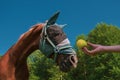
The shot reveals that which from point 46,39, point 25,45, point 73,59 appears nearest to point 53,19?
point 46,39

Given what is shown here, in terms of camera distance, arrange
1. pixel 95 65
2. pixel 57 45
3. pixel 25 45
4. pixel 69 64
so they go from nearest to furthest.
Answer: pixel 69 64 < pixel 57 45 < pixel 25 45 < pixel 95 65

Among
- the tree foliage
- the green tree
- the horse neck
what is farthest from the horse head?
the green tree

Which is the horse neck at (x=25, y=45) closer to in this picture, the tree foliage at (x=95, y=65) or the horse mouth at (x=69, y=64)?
the horse mouth at (x=69, y=64)

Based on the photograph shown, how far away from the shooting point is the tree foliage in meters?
49.6

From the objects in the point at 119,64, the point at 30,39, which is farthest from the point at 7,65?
the point at 119,64

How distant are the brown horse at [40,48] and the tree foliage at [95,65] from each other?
38002mm

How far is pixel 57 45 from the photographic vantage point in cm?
885

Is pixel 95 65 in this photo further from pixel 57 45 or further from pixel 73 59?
pixel 73 59

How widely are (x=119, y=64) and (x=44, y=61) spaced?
1600cm

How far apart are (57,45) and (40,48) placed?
1.81 feet

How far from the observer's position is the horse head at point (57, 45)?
28.4 feet

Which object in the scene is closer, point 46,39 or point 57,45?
point 57,45

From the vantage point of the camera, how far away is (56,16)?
9.07 metres

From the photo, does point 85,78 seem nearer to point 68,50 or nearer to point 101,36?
point 101,36
